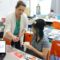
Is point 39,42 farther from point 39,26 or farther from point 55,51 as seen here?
point 55,51

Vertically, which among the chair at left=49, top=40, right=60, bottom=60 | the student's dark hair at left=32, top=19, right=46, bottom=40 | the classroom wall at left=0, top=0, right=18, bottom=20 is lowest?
the chair at left=49, top=40, right=60, bottom=60

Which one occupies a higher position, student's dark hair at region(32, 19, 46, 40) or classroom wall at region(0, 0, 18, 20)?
classroom wall at region(0, 0, 18, 20)

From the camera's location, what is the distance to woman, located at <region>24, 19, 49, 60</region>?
6.89 feet

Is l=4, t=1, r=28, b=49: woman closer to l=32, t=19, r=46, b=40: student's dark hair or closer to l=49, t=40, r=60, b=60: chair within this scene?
l=32, t=19, r=46, b=40: student's dark hair

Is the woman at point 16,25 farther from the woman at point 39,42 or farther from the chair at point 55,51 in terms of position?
the chair at point 55,51

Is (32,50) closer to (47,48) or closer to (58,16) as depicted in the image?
(47,48)

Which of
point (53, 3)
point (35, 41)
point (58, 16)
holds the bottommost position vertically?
point (35, 41)

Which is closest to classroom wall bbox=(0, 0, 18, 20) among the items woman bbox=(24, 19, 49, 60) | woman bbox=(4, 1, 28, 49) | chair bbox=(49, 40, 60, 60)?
woman bbox=(4, 1, 28, 49)

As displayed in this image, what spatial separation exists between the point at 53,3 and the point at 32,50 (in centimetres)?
267

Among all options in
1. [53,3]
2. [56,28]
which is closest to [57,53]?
[56,28]

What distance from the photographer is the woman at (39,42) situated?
2100mm

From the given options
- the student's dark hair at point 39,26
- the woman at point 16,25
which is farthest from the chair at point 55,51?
the woman at point 16,25

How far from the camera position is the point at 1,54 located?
6.86ft

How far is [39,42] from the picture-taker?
85.7 inches
